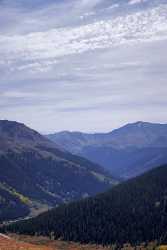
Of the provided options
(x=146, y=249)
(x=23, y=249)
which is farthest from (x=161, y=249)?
(x=23, y=249)

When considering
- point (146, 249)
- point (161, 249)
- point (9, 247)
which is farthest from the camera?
point (146, 249)

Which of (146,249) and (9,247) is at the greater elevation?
(9,247)

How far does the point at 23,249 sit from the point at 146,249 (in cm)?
11667

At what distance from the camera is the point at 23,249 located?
91.9 meters

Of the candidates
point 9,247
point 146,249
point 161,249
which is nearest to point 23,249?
point 9,247

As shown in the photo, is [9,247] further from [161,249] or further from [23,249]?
[161,249]

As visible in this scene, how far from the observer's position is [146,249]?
197000 millimetres

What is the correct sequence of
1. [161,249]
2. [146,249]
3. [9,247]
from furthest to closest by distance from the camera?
1. [146,249]
2. [161,249]
3. [9,247]

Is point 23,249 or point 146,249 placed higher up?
point 23,249

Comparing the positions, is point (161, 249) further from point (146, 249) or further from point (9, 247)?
point (9, 247)

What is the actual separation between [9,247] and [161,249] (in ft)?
338

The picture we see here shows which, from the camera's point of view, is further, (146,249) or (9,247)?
(146,249)

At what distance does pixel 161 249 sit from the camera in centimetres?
17638

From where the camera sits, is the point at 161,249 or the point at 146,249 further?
the point at 146,249
